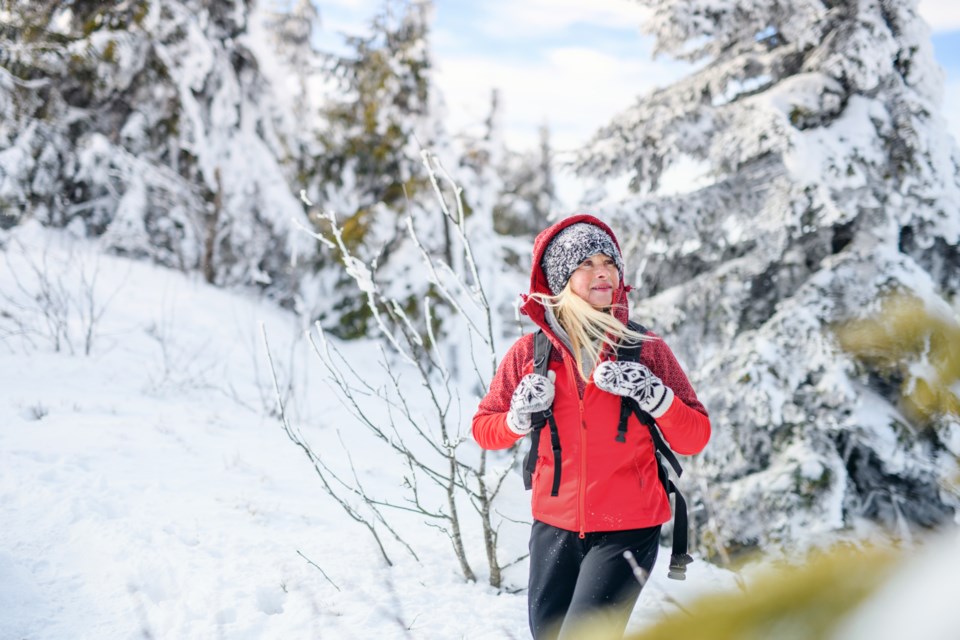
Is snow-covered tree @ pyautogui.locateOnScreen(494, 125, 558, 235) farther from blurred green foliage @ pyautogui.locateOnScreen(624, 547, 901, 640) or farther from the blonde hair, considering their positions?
blurred green foliage @ pyautogui.locateOnScreen(624, 547, 901, 640)

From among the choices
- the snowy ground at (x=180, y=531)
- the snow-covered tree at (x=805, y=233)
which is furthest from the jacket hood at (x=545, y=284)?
the snow-covered tree at (x=805, y=233)

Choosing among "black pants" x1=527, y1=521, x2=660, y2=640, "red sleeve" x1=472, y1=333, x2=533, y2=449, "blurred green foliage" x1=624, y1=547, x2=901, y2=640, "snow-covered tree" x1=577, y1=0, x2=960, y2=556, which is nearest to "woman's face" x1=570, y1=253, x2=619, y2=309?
"red sleeve" x1=472, y1=333, x2=533, y2=449

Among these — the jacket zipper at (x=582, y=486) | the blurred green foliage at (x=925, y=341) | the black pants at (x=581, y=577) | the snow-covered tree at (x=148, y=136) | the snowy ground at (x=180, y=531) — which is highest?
the snow-covered tree at (x=148, y=136)

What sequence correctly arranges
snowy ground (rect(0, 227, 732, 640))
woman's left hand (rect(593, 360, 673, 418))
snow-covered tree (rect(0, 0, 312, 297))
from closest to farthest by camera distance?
woman's left hand (rect(593, 360, 673, 418)) < snowy ground (rect(0, 227, 732, 640)) < snow-covered tree (rect(0, 0, 312, 297))

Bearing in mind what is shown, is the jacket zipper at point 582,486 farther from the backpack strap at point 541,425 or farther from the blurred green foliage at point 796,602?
the blurred green foliage at point 796,602

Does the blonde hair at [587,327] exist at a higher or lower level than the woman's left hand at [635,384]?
higher

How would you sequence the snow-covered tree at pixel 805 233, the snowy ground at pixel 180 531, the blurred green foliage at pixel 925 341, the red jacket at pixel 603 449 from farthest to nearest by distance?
1. the snow-covered tree at pixel 805 233
2. the snowy ground at pixel 180 531
3. the red jacket at pixel 603 449
4. the blurred green foliage at pixel 925 341

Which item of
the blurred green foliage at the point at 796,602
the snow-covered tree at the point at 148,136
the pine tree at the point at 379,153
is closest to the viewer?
the blurred green foliage at the point at 796,602

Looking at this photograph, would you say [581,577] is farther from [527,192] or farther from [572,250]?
[527,192]

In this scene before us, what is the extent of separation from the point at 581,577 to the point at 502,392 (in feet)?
2.30

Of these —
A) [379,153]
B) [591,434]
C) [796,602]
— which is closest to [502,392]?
[591,434]

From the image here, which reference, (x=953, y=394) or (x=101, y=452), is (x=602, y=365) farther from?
(x=101, y=452)

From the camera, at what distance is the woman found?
2055 mm

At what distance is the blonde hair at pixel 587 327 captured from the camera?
2160 mm
